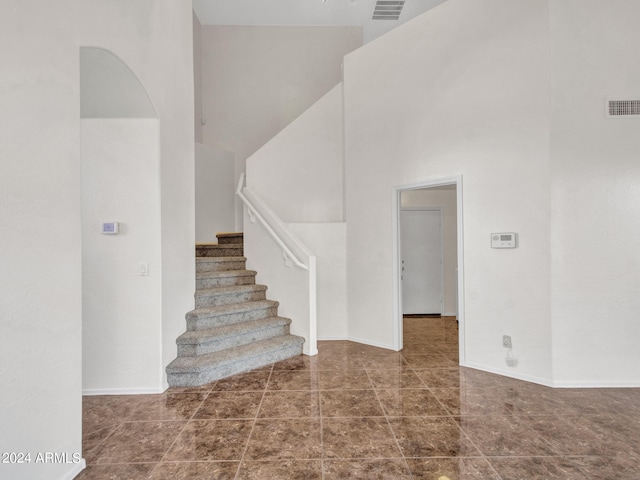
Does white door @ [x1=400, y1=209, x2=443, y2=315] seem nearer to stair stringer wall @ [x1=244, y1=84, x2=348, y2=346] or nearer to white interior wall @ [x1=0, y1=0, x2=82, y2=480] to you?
stair stringer wall @ [x1=244, y1=84, x2=348, y2=346]

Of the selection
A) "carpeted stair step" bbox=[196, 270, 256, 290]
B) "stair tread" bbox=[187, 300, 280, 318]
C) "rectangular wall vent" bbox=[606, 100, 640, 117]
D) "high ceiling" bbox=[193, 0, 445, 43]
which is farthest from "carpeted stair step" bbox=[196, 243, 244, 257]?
"rectangular wall vent" bbox=[606, 100, 640, 117]

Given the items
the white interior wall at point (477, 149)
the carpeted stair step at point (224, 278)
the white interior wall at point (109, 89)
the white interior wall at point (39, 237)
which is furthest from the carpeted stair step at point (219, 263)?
the white interior wall at point (39, 237)

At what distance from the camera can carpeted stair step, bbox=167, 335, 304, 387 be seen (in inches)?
122

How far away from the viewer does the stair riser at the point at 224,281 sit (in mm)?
4105

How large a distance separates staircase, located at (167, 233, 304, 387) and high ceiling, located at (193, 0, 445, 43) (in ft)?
15.3

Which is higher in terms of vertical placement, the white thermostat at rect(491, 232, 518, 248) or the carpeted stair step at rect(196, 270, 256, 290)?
the white thermostat at rect(491, 232, 518, 248)

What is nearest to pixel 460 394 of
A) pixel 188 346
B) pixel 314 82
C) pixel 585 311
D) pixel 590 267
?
pixel 585 311

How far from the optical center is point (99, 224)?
9.56ft

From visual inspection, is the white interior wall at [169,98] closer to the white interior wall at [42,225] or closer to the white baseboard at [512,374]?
the white interior wall at [42,225]

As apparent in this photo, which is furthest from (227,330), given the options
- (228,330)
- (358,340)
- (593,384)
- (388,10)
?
(388,10)

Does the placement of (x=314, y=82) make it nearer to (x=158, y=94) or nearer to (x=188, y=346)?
(x=158, y=94)

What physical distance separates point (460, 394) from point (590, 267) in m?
1.70

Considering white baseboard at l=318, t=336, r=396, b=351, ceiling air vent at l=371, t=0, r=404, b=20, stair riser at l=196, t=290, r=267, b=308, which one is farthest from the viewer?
ceiling air vent at l=371, t=0, r=404, b=20

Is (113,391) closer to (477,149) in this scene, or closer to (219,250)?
(219,250)
